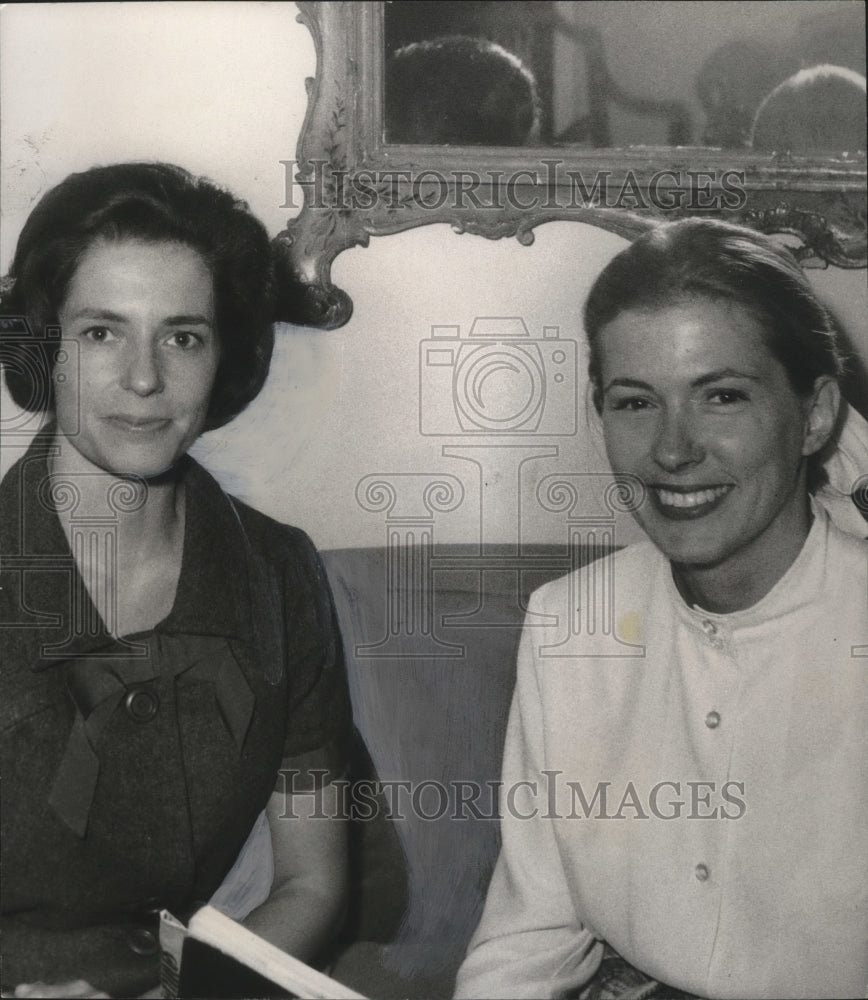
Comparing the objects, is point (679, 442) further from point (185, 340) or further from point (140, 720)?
point (140, 720)

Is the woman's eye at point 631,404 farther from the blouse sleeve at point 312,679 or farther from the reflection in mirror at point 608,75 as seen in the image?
the blouse sleeve at point 312,679

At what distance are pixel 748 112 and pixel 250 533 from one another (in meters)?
1.05

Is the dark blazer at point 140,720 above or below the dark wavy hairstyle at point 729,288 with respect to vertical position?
below

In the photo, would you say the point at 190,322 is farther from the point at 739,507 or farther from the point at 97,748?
the point at 739,507

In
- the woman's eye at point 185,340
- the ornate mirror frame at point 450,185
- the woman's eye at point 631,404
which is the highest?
the ornate mirror frame at point 450,185

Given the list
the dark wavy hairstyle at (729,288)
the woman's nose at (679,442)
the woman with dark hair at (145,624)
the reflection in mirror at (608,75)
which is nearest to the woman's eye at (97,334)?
the woman with dark hair at (145,624)

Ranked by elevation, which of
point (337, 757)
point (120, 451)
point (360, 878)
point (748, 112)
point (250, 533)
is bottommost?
A: point (360, 878)

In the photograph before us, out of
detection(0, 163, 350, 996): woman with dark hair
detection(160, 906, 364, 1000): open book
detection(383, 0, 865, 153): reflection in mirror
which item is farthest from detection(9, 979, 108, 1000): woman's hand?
detection(383, 0, 865, 153): reflection in mirror

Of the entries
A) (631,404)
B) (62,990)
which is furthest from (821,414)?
(62,990)

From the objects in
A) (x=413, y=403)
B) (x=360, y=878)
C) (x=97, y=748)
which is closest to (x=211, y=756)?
(x=97, y=748)

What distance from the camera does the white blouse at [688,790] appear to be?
167 cm

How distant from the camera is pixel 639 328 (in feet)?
5.59

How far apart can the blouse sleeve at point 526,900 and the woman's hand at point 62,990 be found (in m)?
0.57

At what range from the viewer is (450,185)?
1.74m
